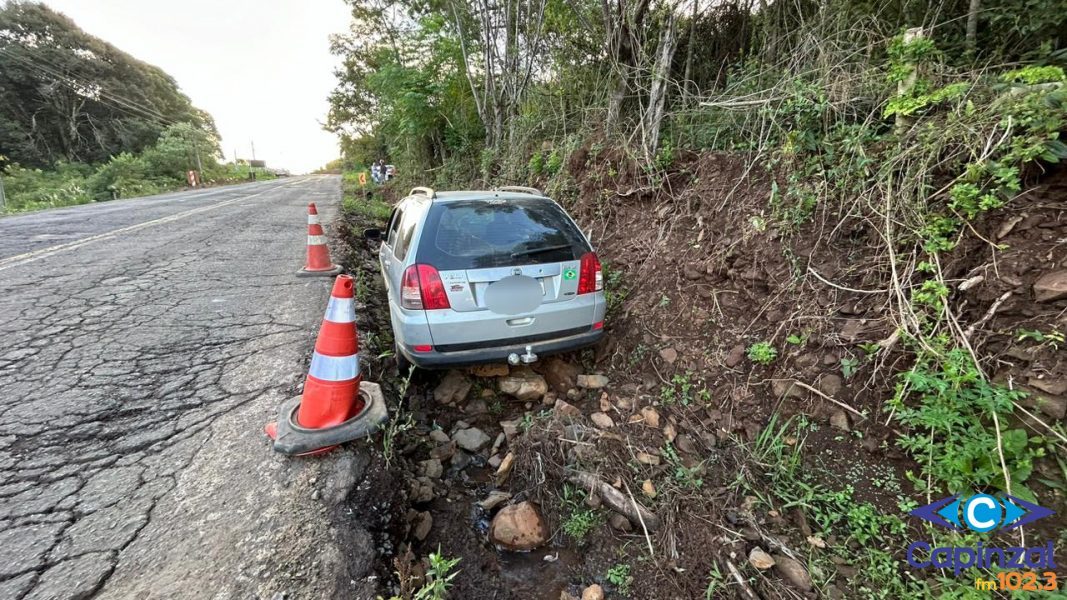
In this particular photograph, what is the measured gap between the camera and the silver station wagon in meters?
2.63

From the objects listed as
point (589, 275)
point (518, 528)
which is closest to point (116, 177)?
point (589, 275)

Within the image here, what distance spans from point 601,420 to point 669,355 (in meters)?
0.75

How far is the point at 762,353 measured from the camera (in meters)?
2.55

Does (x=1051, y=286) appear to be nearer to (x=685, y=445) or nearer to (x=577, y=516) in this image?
(x=685, y=445)

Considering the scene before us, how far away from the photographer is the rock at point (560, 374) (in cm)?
314

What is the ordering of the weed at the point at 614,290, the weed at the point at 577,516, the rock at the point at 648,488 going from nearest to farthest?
1. the weed at the point at 577,516
2. the rock at the point at 648,488
3. the weed at the point at 614,290

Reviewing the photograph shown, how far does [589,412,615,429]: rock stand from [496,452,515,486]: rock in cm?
61

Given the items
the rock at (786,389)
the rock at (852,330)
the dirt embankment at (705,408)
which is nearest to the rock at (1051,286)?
the dirt embankment at (705,408)

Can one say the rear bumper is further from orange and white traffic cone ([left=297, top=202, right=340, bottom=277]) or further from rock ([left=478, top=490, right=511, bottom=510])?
orange and white traffic cone ([left=297, top=202, right=340, bottom=277])

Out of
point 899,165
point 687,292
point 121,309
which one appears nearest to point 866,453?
point 687,292

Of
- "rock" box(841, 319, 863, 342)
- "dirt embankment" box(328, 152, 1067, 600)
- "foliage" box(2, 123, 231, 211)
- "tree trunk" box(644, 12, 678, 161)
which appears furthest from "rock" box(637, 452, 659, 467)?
"foliage" box(2, 123, 231, 211)

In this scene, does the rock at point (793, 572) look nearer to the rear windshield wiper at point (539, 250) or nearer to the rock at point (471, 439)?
the rock at point (471, 439)

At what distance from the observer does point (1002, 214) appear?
83.5 inches

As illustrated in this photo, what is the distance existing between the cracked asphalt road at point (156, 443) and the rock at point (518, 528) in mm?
655
